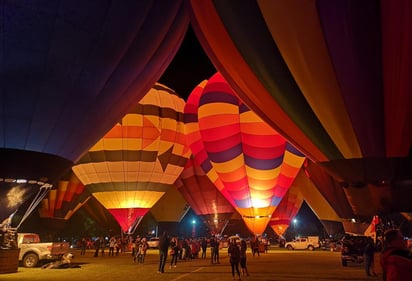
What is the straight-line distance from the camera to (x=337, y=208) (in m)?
29.0

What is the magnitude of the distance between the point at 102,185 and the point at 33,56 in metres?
13.0

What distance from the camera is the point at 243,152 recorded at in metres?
22.0

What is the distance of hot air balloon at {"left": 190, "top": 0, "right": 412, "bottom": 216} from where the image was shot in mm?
9406

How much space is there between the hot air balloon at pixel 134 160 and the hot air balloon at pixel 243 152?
2.08 meters

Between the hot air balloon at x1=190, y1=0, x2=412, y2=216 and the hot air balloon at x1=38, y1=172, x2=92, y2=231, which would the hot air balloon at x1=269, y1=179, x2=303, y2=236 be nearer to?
the hot air balloon at x1=38, y1=172, x2=92, y2=231

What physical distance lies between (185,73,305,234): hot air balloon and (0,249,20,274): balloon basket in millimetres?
11126

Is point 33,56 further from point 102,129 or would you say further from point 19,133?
point 102,129

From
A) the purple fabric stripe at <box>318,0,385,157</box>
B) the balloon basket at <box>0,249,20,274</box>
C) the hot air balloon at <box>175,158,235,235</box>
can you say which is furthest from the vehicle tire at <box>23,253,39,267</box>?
the hot air balloon at <box>175,158,235,235</box>

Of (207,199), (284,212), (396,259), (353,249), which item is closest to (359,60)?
(396,259)

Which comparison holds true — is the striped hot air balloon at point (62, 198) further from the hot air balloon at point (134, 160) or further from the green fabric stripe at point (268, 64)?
the green fabric stripe at point (268, 64)

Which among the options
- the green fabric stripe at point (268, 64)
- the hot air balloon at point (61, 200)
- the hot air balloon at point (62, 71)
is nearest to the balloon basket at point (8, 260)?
the hot air balloon at point (62, 71)

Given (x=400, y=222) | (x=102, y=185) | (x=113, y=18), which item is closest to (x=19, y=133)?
(x=113, y=18)

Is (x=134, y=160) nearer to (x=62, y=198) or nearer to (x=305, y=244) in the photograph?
(x=62, y=198)

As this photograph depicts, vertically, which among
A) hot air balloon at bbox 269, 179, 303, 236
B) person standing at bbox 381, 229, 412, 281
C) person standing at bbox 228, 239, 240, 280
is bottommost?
person standing at bbox 228, 239, 240, 280
